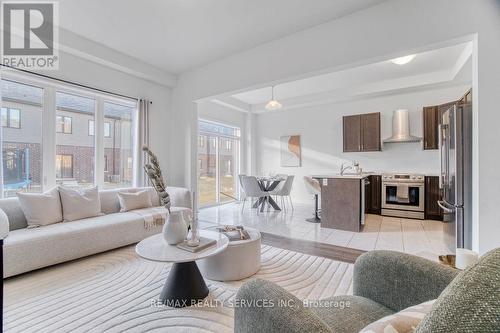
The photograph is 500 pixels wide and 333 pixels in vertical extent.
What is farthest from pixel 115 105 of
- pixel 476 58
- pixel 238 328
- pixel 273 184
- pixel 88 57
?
pixel 476 58

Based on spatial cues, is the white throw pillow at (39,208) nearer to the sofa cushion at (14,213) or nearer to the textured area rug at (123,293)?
the sofa cushion at (14,213)

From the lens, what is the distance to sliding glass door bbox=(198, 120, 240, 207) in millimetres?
6172

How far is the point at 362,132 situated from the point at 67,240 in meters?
5.99

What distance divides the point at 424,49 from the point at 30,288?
4.79 meters

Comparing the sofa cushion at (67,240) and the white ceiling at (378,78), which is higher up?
the white ceiling at (378,78)

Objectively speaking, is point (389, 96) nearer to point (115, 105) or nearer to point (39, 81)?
point (115, 105)

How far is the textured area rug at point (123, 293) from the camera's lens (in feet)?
5.38

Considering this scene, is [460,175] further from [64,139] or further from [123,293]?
[64,139]

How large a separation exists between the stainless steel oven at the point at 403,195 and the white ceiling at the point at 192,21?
11.9ft

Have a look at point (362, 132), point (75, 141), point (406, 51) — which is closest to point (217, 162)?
point (75, 141)

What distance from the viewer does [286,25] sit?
3.15 metres

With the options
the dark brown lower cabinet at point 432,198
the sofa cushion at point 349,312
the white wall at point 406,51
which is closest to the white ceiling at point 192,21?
the white wall at point 406,51

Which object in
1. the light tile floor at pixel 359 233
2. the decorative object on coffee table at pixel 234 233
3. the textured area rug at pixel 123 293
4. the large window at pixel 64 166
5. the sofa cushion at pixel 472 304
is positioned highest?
the large window at pixel 64 166

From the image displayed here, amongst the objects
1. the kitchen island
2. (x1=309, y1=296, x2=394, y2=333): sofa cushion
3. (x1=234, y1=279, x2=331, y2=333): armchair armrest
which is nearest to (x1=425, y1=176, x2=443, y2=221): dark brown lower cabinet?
the kitchen island
